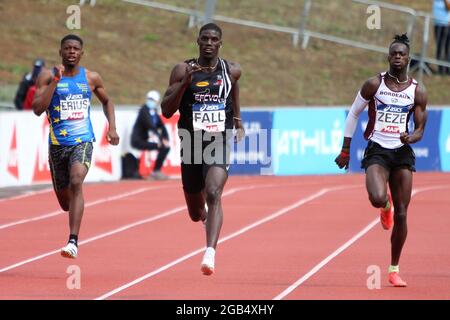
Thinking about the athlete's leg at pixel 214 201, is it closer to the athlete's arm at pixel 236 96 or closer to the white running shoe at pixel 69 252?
the athlete's arm at pixel 236 96

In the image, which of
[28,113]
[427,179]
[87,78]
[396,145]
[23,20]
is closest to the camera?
[396,145]

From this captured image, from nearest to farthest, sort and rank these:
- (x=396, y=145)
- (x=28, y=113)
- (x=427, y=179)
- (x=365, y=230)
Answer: (x=396, y=145)
(x=365, y=230)
(x=28, y=113)
(x=427, y=179)

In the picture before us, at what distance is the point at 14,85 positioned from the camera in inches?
1096

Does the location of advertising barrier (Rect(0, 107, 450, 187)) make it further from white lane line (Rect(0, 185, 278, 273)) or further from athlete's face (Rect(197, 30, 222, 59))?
athlete's face (Rect(197, 30, 222, 59))

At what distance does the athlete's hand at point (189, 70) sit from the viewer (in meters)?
10.9

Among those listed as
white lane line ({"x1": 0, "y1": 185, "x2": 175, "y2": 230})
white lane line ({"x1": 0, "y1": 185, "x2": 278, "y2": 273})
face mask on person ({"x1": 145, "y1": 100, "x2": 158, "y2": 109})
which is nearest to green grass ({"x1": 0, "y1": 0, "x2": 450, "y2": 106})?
face mask on person ({"x1": 145, "y1": 100, "x2": 158, "y2": 109})

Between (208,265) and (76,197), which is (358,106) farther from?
(76,197)

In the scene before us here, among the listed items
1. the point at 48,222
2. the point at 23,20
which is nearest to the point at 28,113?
the point at 48,222

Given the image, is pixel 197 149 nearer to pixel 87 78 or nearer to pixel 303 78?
pixel 87 78

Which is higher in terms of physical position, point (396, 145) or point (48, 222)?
point (396, 145)

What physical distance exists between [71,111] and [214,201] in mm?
1963

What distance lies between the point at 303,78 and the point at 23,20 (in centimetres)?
699

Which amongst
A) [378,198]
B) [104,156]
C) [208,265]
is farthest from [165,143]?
[208,265]

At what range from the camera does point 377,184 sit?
10.9 meters
